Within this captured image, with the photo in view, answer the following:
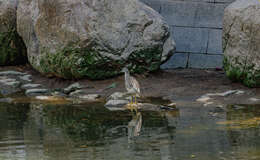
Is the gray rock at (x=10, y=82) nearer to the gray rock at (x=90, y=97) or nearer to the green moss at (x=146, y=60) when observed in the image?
the gray rock at (x=90, y=97)

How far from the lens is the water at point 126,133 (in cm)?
549

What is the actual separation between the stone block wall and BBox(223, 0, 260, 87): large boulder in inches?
109

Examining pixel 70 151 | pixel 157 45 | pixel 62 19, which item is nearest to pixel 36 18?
pixel 62 19

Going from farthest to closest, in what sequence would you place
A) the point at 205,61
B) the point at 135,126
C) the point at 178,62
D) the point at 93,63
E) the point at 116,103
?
the point at 178,62 < the point at 205,61 < the point at 93,63 < the point at 116,103 < the point at 135,126

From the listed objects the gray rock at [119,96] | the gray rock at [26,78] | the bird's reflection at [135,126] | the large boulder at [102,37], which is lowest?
the gray rock at [26,78]

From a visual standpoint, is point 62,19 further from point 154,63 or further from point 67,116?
point 67,116

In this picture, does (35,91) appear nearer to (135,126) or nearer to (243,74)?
(135,126)

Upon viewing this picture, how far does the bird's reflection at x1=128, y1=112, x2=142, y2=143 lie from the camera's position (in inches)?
253

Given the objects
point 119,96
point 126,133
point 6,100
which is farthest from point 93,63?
point 126,133

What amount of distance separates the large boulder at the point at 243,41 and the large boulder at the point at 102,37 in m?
1.61

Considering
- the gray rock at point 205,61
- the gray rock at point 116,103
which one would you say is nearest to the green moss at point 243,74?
the gray rock at point 116,103

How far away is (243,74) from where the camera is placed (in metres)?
9.48

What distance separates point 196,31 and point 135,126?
6391 millimetres

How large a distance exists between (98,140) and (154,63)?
16.2ft
